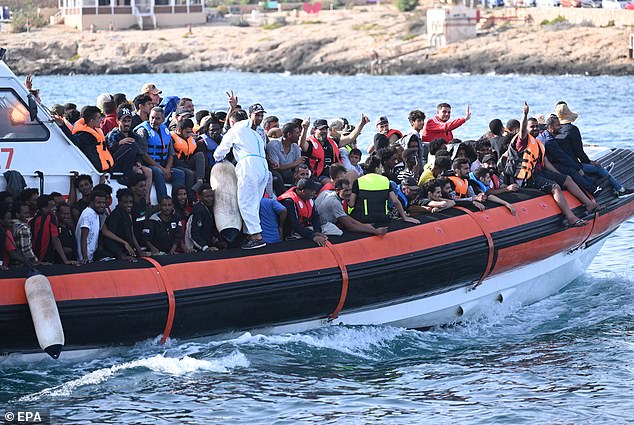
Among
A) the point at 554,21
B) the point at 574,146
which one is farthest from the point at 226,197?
the point at 554,21

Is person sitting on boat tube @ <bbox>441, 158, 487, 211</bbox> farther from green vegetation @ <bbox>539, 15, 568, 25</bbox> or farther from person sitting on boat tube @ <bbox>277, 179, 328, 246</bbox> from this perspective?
green vegetation @ <bbox>539, 15, 568, 25</bbox>

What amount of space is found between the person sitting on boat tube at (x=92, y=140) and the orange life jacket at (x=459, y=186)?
12.0ft

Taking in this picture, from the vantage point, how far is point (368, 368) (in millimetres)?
10672

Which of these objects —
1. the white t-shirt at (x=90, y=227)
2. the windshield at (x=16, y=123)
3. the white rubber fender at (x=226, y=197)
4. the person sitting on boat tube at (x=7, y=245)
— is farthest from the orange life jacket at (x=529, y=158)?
the person sitting on boat tube at (x=7, y=245)

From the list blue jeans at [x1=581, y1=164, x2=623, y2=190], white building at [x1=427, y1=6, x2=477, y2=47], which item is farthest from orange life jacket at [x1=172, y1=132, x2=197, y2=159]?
white building at [x1=427, y1=6, x2=477, y2=47]

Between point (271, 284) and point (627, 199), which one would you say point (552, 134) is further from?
point (271, 284)

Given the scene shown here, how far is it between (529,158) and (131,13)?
65395 mm

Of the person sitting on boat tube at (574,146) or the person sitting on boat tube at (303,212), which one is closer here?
the person sitting on boat tube at (303,212)

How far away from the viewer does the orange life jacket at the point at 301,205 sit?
35.8 feet

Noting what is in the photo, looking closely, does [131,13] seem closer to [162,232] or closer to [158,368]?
[162,232]

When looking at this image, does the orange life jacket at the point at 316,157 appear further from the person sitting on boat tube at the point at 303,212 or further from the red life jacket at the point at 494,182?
the red life jacket at the point at 494,182

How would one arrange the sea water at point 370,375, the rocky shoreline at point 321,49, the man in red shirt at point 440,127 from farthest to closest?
the rocky shoreline at point 321,49 → the man in red shirt at point 440,127 → the sea water at point 370,375

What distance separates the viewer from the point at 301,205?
1094 cm

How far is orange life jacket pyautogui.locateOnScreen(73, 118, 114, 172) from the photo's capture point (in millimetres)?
10641
